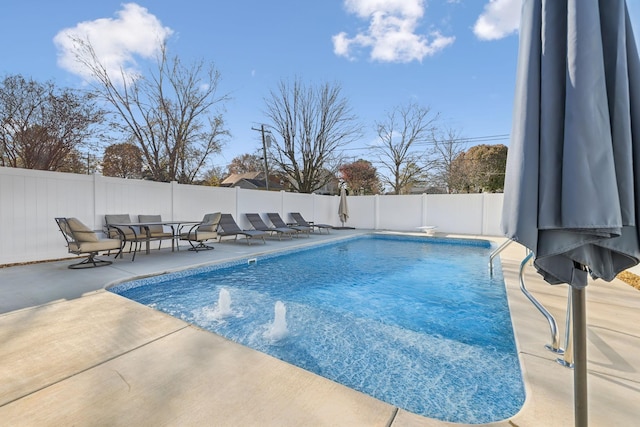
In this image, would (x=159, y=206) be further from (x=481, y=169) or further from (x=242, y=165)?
(x=242, y=165)

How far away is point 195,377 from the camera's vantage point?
2000mm

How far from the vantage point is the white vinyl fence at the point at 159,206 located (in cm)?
583

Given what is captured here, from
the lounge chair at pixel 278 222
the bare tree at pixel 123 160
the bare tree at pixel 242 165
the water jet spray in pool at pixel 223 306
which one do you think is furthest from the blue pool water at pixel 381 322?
the bare tree at pixel 242 165

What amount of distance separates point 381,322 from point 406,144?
1971 centimetres

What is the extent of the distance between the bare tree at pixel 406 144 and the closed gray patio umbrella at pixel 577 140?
21.1m

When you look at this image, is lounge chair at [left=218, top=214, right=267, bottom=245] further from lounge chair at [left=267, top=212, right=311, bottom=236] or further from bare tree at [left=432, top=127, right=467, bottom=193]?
bare tree at [left=432, top=127, right=467, bottom=193]

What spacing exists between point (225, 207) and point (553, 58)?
9.76 meters

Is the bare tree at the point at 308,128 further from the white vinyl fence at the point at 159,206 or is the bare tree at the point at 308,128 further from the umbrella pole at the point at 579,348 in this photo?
the umbrella pole at the point at 579,348

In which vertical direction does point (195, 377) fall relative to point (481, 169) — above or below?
below

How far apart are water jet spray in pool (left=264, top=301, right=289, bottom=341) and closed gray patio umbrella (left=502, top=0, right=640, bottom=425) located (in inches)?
101

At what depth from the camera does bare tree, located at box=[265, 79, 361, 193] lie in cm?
1709

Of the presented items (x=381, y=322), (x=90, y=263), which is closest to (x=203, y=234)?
(x=90, y=263)

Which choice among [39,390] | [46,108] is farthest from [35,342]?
[46,108]

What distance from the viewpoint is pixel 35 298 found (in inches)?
143
